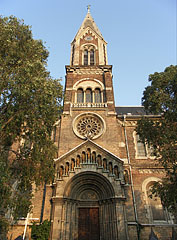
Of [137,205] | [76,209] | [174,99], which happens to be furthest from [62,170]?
[174,99]

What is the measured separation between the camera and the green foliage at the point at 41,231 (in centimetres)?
1310

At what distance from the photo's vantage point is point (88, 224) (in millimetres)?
14938

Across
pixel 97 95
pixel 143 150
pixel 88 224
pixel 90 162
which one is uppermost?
pixel 97 95

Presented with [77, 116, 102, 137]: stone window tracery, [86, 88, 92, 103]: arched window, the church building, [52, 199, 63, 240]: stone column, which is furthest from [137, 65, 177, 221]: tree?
[86, 88, 92, 103]: arched window

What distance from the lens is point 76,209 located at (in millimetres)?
15273

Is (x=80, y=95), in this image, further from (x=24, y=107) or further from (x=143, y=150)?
(x=24, y=107)

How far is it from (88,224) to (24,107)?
10.6 m

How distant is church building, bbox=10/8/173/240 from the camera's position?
14.2 meters

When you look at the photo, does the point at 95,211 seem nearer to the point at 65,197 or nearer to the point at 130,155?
the point at 65,197

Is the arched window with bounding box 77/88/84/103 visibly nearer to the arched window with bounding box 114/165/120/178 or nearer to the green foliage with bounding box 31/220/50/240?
the arched window with bounding box 114/165/120/178

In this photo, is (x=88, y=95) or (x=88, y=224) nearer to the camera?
(x=88, y=224)

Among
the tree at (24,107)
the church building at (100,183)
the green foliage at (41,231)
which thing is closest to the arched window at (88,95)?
the church building at (100,183)

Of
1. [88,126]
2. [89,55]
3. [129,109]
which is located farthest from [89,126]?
[89,55]

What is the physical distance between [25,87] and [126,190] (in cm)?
1141
